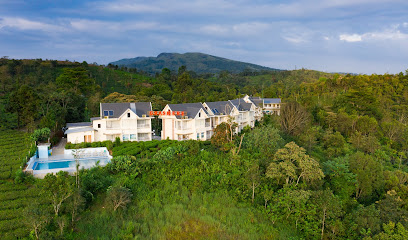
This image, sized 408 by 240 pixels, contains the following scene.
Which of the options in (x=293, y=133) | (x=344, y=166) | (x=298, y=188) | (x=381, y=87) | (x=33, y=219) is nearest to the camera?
(x=33, y=219)

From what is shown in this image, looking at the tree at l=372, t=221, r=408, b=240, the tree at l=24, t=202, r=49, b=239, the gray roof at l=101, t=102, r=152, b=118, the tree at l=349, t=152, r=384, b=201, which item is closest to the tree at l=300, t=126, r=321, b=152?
the tree at l=349, t=152, r=384, b=201

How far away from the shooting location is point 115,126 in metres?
29.1

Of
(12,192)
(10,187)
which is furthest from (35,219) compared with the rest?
(10,187)

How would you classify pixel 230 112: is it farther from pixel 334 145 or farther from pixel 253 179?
pixel 253 179

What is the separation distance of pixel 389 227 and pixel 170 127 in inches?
850

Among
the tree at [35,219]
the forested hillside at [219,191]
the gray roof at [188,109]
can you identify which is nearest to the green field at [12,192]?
the forested hillside at [219,191]

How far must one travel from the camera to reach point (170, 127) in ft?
100

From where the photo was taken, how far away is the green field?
13727 millimetres

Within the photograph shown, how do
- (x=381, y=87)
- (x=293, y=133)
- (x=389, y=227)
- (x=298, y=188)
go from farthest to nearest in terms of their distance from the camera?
(x=381, y=87), (x=293, y=133), (x=298, y=188), (x=389, y=227)

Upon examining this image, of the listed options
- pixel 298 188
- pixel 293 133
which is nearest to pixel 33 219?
pixel 298 188

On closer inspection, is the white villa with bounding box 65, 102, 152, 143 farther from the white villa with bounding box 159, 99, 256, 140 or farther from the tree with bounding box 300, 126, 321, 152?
the tree with bounding box 300, 126, 321, 152

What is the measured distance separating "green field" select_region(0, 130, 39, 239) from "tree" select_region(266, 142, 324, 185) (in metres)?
15.3

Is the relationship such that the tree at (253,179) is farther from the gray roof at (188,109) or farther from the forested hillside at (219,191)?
the gray roof at (188,109)

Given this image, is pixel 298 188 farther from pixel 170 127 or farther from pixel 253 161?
pixel 170 127
